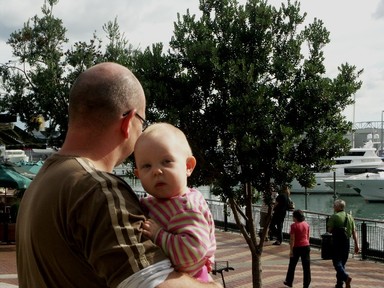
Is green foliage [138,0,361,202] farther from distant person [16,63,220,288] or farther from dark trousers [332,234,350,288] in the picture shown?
distant person [16,63,220,288]

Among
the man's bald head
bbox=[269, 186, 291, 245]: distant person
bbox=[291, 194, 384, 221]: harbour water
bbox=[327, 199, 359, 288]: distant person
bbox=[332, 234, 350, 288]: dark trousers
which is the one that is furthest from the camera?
bbox=[291, 194, 384, 221]: harbour water

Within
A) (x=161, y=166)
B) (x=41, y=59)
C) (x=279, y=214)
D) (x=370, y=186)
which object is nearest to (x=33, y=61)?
(x=41, y=59)

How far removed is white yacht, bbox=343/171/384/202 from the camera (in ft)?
148

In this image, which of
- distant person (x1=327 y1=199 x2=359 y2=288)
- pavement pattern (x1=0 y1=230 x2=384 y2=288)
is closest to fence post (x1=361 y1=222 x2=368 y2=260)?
pavement pattern (x1=0 y1=230 x2=384 y2=288)

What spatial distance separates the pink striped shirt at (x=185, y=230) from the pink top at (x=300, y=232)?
902cm

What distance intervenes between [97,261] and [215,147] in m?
6.84

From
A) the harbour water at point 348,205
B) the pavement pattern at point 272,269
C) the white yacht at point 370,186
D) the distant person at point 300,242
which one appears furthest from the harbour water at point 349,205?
the distant person at point 300,242

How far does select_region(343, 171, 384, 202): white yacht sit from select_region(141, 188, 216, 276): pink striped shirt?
150 ft

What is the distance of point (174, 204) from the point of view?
184 cm

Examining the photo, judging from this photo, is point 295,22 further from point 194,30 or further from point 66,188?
point 66,188

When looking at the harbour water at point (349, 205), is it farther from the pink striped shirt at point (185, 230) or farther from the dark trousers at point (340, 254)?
the pink striped shirt at point (185, 230)

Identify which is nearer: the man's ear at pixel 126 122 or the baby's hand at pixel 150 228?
the baby's hand at pixel 150 228

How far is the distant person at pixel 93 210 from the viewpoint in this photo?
1476mm

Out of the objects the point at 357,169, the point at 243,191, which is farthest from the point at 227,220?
the point at 357,169
